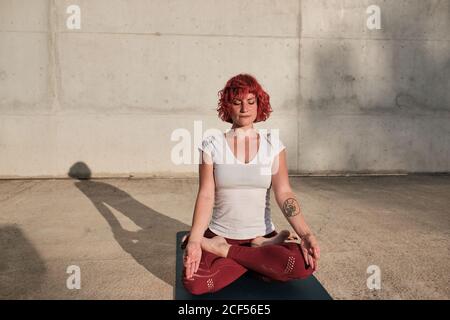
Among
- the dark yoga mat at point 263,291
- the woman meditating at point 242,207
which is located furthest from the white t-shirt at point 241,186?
the dark yoga mat at point 263,291

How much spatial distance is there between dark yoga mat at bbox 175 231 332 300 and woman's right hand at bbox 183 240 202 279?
174mm

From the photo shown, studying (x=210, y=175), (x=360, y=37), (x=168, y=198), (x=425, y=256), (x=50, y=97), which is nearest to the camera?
(x=210, y=175)

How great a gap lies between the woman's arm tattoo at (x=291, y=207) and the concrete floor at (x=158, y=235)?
2.04 ft

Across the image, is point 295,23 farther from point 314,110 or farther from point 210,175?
point 210,175

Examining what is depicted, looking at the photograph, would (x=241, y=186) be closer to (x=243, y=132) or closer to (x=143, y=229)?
(x=243, y=132)

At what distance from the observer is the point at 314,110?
6.35 meters

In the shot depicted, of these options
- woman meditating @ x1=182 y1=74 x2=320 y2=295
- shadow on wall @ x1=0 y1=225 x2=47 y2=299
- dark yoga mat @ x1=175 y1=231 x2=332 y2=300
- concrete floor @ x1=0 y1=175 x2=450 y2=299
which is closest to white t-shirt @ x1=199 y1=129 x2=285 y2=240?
woman meditating @ x1=182 y1=74 x2=320 y2=295

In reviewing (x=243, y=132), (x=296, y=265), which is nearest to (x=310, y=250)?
(x=296, y=265)

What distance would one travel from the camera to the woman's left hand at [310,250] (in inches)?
74.4

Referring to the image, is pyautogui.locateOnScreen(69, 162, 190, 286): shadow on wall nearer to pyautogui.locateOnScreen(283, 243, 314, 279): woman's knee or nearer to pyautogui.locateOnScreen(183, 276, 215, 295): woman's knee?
pyautogui.locateOnScreen(183, 276, 215, 295): woman's knee

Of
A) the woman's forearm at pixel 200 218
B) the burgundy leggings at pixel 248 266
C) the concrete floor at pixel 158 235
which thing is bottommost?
the concrete floor at pixel 158 235

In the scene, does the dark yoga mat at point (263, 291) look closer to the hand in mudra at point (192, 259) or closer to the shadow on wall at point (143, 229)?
the hand in mudra at point (192, 259)
